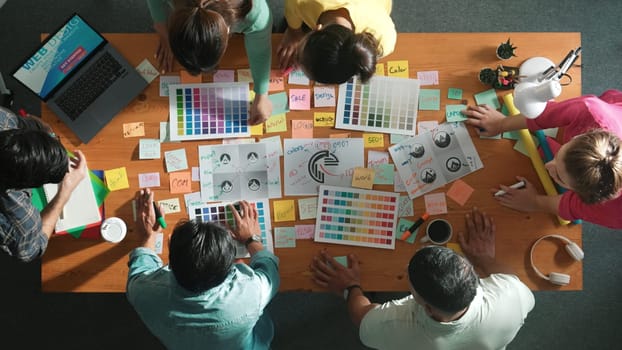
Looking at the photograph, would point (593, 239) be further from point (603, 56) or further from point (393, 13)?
point (393, 13)

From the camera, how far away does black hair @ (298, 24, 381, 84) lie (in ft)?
4.39

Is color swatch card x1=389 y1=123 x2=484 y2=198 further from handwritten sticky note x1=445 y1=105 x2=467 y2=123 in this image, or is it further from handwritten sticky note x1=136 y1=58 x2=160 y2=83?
handwritten sticky note x1=136 y1=58 x2=160 y2=83

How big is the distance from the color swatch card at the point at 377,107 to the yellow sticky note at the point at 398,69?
46mm

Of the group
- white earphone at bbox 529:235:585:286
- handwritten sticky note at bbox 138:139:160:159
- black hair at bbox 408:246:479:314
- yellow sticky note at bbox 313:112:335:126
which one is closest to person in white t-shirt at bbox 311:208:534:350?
black hair at bbox 408:246:479:314

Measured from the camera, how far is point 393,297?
7.48ft

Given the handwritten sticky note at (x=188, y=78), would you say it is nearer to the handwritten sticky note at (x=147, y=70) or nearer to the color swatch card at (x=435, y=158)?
the handwritten sticky note at (x=147, y=70)

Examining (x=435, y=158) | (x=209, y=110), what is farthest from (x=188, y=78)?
(x=435, y=158)

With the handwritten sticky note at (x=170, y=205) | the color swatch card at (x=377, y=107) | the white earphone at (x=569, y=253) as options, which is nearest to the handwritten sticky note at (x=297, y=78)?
the color swatch card at (x=377, y=107)

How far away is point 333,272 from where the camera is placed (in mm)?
1622

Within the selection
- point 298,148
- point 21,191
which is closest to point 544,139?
point 298,148

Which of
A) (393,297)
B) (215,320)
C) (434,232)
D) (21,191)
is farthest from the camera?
(393,297)

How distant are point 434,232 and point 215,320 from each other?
2.58 feet

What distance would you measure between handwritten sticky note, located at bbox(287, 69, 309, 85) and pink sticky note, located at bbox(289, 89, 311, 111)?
29mm

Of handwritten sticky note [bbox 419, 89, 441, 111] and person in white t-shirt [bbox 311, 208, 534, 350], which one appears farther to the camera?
handwritten sticky note [bbox 419, 89, 441, 111]
